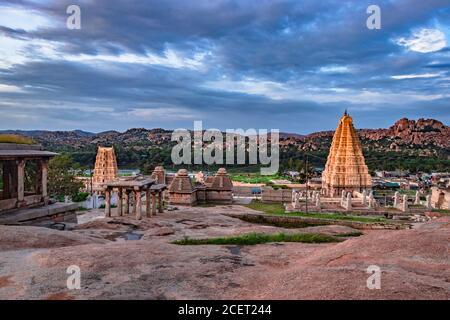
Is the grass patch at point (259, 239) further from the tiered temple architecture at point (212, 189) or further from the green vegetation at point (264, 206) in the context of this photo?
the tiered temple architecture at point (212, 189)

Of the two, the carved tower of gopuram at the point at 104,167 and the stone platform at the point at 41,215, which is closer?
the stone platform at the point at 41,215

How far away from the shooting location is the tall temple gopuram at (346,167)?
4000cm

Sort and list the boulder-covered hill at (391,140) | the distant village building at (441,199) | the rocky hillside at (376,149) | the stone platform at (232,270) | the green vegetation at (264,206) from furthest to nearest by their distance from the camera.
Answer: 1. the boulder-covered hill at (391,140)
2. the rocky hillside at (376,149)
3. the distant village building at (441,199)
4. the green vegetation at (264,206)
5. the stone platform at (232,270)

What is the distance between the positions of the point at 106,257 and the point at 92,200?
2599 cm

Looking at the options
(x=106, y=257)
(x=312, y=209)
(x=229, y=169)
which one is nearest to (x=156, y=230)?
(x=106, y=257)

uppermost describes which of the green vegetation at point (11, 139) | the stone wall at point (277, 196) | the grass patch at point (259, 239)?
the green vegetation at point (11, 139)

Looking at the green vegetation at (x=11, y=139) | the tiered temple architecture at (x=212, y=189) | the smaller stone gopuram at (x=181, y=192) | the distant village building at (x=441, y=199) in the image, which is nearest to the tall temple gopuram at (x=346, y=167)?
the distant village building at (x=441, y=199)

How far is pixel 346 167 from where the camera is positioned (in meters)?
40.3

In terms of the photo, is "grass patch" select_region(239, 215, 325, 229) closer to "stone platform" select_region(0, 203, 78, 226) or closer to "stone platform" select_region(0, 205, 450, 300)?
"stone platform" select_region(0, 203, 78, 226)

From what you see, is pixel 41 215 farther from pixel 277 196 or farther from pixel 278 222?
pixel 277 196

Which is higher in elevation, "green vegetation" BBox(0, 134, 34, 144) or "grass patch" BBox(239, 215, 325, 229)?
"green vegetation" BBox(0, 134, 34, 144)

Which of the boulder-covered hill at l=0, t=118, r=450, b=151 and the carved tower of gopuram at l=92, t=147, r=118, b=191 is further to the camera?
the boulder-covered hill at l=0, t=118, r=450, b=151

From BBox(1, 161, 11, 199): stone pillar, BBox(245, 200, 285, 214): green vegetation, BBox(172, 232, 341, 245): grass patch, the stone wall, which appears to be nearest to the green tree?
BBox(245, 200, 285, 214): green vegetation

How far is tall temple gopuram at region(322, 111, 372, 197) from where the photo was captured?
40.0 meters
